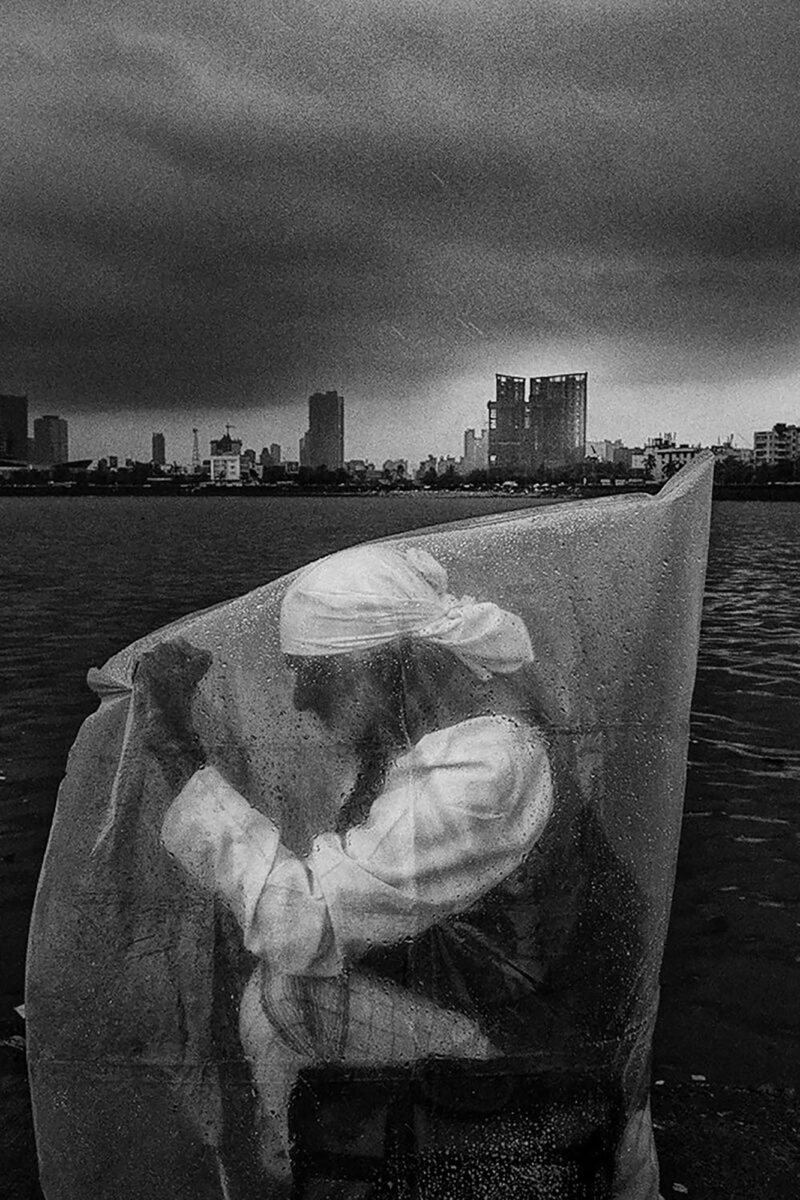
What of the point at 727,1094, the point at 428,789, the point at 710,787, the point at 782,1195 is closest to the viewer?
Answer: the point at 428,789

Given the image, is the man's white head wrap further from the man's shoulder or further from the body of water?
the body of water

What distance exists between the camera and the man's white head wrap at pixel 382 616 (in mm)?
2945

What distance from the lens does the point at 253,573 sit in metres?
41.5

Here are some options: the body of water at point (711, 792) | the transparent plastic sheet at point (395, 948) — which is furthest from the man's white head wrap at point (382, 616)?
the body of water at point (711, 792)

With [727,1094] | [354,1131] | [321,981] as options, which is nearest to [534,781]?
[321,981]

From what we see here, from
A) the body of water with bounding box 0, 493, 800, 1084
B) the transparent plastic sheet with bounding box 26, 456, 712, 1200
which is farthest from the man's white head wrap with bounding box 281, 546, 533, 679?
the body of water with bounding box 0, 493, 800, 1084

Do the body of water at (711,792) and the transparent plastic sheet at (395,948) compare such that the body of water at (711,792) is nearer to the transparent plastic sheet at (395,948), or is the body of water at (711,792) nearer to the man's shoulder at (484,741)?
the transparent plastic sheet at (395,948)

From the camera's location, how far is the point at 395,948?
2.91 m

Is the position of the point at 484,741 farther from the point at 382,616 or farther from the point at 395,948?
the point at 395,948

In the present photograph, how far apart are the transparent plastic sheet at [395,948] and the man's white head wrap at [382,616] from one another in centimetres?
8

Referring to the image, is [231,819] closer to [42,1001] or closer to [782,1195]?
[42,1001]

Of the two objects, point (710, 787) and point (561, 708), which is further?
point (710, 787)

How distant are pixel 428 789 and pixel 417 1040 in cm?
72

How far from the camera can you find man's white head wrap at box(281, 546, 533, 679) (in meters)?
2.95
